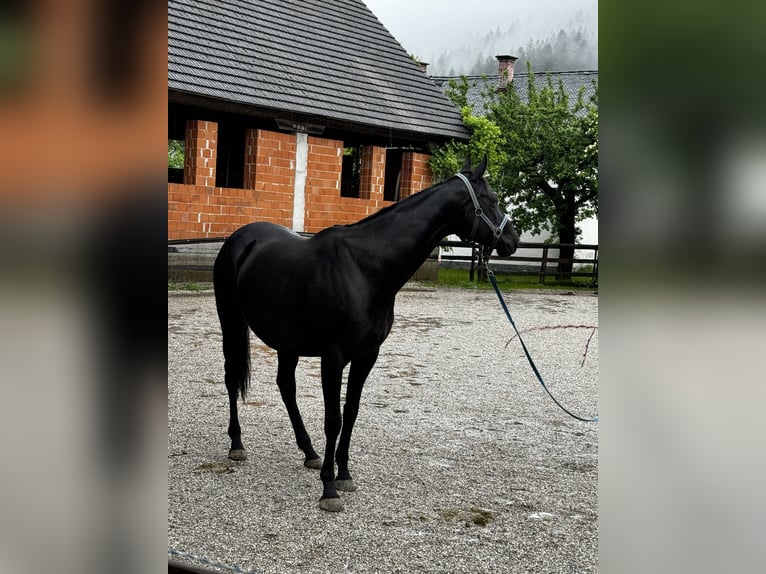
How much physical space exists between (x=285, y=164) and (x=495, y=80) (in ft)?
87.3

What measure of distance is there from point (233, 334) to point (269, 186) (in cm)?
1093

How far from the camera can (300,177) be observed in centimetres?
1612

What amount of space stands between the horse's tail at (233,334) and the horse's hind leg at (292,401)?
1.09ft

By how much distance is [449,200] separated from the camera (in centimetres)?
417

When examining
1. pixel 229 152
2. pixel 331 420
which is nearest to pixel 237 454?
pixel 331 420

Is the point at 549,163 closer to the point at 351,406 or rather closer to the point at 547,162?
the point at 547,162

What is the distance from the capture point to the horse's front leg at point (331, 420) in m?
4.08

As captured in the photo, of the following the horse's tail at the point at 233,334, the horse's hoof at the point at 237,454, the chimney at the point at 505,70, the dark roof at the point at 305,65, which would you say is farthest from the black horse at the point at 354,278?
the chimney at the point at 505,70
